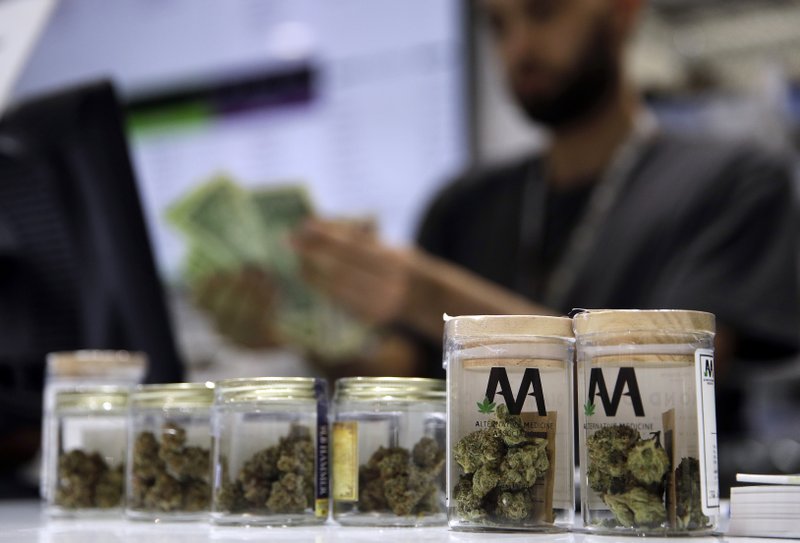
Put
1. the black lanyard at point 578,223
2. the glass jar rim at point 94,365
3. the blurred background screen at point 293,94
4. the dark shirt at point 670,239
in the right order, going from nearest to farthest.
→ the glass jar rim at point 94,365
the dark shirt at point 670,239
the black lanyard at point 578,223
the blurred background screen at point 293,94

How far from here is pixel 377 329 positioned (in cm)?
231

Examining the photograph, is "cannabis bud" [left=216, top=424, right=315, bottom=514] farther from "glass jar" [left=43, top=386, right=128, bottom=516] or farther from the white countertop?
"glass jar" [left=43, top=386, right=128, bottom=516]

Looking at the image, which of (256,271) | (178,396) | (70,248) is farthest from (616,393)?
(256,271)

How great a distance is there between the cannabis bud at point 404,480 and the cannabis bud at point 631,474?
0.46 ft

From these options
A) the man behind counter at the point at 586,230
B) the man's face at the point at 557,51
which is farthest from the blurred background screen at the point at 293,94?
the man's face at the point at 557,51

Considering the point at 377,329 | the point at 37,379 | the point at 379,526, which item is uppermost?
the point at 377,329

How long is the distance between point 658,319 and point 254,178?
2354 mm

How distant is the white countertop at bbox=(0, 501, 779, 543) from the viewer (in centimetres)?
64

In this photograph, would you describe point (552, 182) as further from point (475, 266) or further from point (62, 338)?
point (62, 338)

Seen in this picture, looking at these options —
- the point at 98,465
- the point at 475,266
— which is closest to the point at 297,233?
the point at 475,266

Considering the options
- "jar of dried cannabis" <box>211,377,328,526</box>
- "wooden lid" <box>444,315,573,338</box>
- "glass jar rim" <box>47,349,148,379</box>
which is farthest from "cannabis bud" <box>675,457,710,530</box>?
"glass jar rim" <box>47,349,148,379</box>

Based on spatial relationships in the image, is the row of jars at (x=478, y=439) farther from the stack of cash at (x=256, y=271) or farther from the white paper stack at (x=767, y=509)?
the stack of cash at (x=256, y=271)

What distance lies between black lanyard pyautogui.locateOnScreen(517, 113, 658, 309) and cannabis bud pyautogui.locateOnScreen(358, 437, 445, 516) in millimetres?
1442

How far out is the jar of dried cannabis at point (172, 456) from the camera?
819 millimetres
